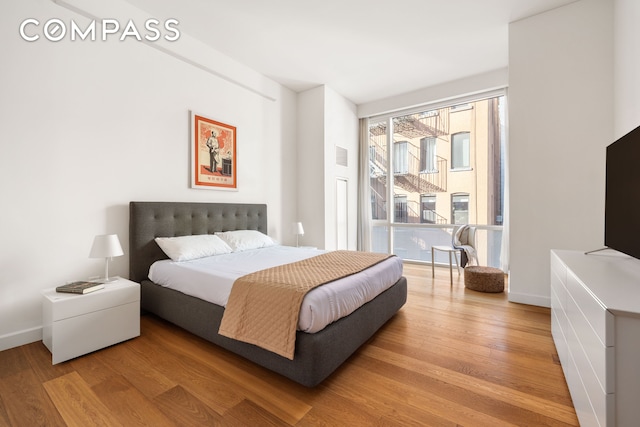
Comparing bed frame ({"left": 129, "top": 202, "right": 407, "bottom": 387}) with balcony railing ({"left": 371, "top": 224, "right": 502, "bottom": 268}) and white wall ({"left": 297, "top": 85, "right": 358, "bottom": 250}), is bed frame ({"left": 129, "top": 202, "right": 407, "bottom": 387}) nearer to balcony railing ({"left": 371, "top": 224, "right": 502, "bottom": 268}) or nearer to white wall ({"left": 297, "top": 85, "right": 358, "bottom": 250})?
white wall ({"left": 297, "top": 85, "right": 358, "bottom": 250})

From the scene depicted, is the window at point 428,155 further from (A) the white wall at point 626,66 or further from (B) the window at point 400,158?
(A) the white wall at point 626,66

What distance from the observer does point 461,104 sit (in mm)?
4543

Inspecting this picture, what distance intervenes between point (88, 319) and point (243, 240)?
1.60 meters

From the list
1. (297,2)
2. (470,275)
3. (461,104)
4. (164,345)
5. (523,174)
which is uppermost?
(297,2)

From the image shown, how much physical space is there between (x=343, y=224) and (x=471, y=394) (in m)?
3.66

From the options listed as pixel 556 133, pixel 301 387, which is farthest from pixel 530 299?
pixel 301 387

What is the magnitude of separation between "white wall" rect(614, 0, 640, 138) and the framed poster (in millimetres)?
3947

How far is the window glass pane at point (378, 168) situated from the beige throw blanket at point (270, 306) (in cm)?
345

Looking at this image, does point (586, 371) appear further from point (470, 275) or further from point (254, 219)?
point (254, 219)

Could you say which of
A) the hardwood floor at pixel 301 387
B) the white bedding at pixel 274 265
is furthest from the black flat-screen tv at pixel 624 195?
the white bedding at pixel 274 265

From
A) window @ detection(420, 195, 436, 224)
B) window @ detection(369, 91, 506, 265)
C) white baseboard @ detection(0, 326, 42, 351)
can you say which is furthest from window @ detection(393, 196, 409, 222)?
white baseboard @ detection(0, 326, 42, 351)

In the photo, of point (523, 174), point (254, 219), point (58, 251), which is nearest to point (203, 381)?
point (58, 251)

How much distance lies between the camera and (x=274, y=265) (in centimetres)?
245

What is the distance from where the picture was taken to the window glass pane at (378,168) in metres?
5.36
